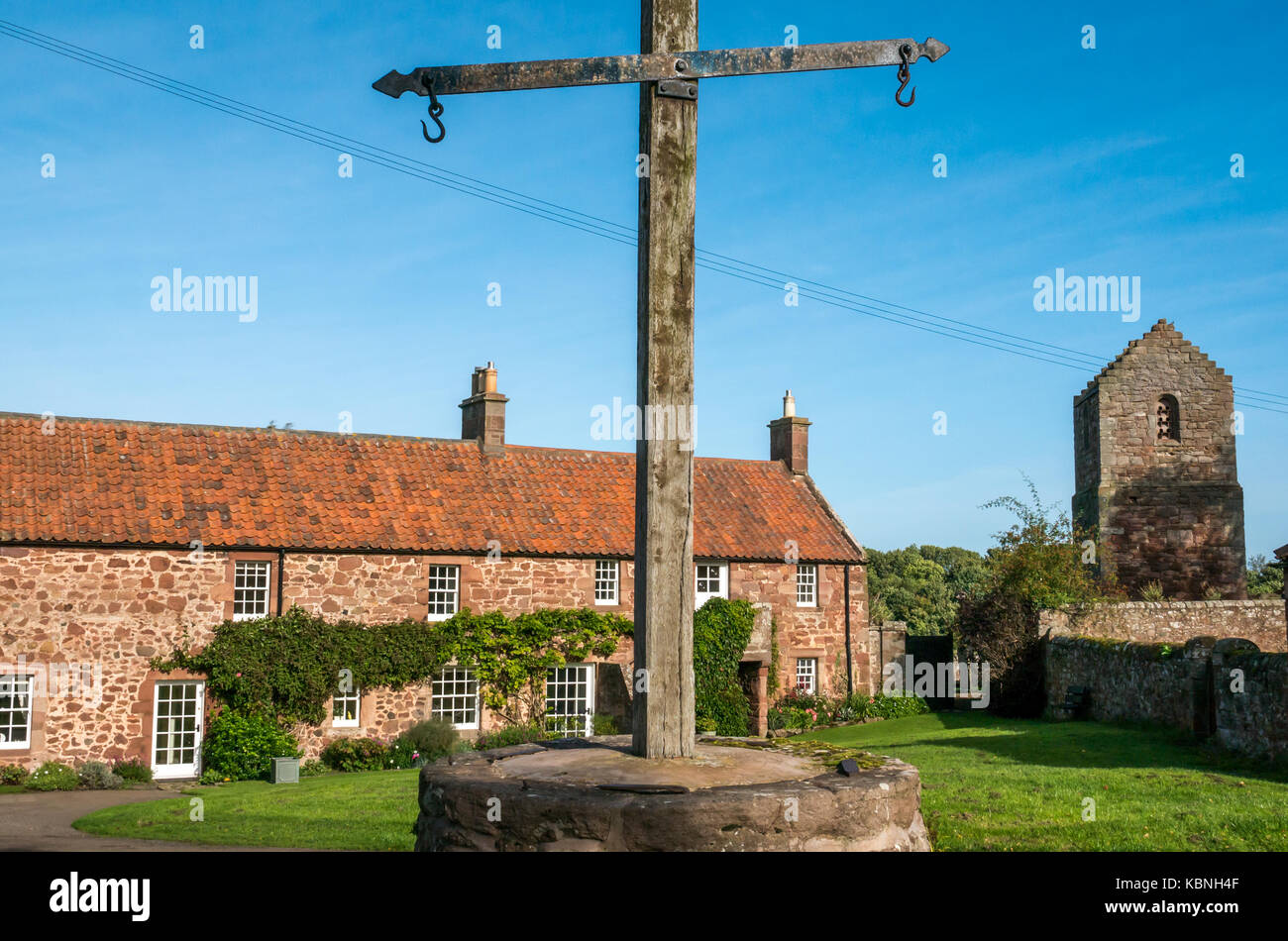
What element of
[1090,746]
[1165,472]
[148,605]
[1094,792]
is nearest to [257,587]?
[148,605]

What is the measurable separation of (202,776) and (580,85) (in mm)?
18812

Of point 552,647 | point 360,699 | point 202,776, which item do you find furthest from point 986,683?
point 202,776

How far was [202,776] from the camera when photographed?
2077 centimetres

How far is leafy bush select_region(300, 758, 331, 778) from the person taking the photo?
21500mm

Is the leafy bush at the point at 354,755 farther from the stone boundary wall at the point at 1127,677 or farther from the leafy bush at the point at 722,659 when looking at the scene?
the stone boundary wall at the point at 1127,677

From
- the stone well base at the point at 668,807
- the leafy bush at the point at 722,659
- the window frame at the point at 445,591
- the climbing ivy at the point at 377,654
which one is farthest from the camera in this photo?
the leafy bush at the point at 722,659

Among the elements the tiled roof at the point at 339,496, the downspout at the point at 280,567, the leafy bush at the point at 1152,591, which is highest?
the tiled roof at the point at 339,496

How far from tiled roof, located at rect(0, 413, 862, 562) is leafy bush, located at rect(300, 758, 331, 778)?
4.46 meters

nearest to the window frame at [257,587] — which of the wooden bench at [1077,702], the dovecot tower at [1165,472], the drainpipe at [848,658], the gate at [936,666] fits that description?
the drainpipe at [848,658]

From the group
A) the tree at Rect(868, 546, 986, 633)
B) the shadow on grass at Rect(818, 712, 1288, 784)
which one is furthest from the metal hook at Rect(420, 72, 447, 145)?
the tree at Rect(868, 546, 986, 633)

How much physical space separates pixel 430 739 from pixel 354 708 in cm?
178

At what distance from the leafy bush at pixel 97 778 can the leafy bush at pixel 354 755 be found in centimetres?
391

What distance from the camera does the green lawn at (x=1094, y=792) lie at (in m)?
10.3
